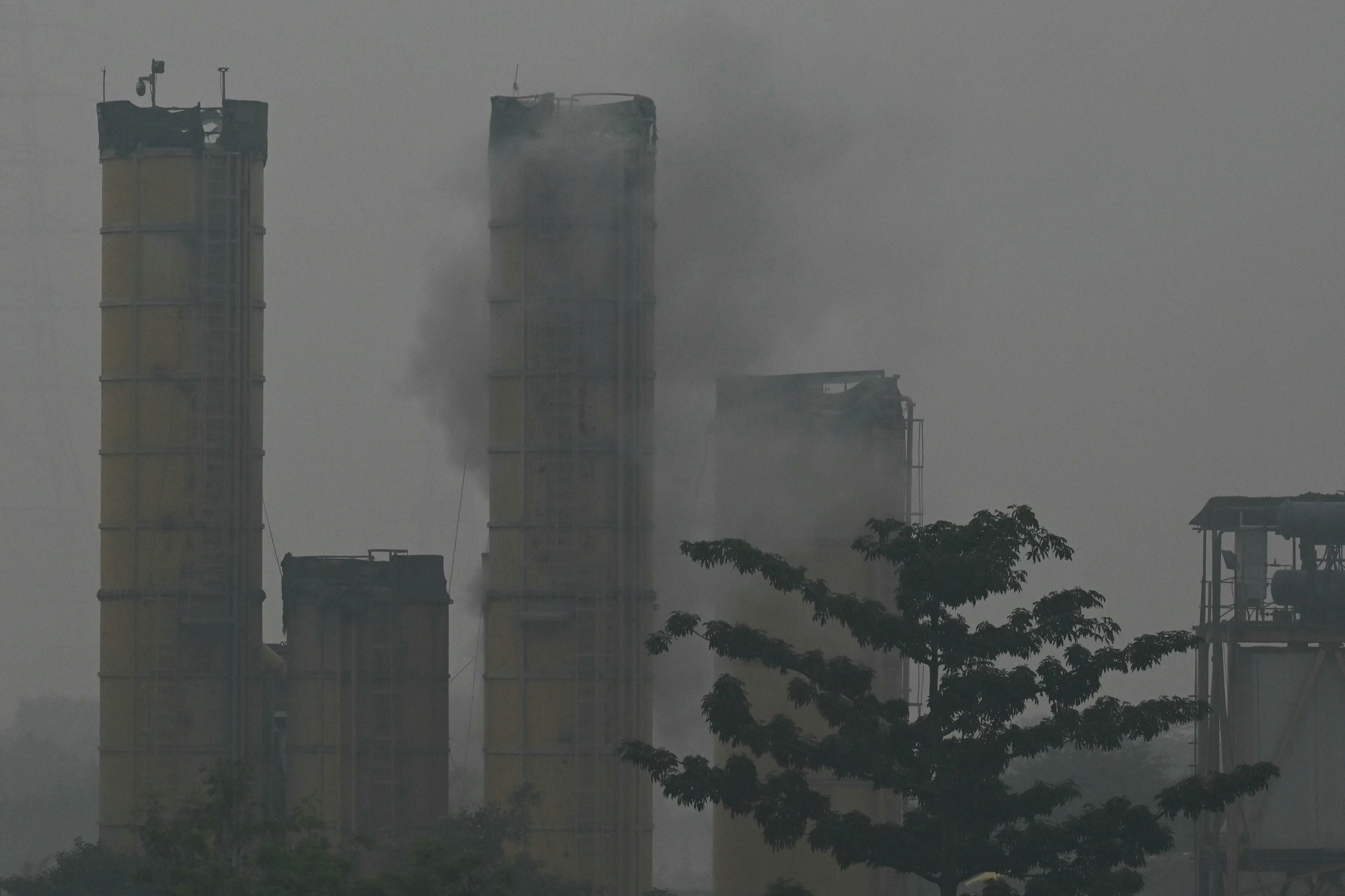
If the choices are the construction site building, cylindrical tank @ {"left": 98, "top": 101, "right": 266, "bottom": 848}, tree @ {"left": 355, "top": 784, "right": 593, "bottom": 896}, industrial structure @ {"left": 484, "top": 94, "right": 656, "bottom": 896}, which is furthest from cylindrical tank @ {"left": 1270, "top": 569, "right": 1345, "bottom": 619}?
cylindrical tank @ {"left": 98, "top": 101, "right": 266, "bottom": 848}

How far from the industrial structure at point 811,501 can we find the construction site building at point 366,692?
7.02 metres

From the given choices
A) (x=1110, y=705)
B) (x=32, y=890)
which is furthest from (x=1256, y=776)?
(x=32, y=890)

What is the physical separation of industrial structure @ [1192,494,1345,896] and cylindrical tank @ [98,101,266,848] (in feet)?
74.4

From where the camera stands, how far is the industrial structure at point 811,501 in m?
59.6

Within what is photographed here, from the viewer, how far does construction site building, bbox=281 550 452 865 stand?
198 feet

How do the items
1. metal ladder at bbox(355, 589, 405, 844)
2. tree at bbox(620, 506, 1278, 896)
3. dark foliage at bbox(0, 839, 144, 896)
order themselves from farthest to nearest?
metal ladder at bbox(355, 589, 405, 844) → dark foliage at bbox(0, 839, 144, 896) → tree at bbox(620, 506, 1278, 896)

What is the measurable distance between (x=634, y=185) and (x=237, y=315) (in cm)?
1010

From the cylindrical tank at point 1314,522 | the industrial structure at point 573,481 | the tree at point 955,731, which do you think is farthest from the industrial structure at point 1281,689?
the tree at point 955,731

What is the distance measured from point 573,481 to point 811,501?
5461 mm

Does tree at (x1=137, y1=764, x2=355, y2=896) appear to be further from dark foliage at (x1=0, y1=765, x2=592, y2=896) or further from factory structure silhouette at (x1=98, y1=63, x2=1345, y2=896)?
factory structure silhouette at (x1=98, y1=63, x2=1345, y2=896)

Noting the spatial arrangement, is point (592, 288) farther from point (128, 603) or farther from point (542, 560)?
point (128, 603)

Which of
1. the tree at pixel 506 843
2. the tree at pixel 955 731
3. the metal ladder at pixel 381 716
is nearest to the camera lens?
the tree at pixel 955 731

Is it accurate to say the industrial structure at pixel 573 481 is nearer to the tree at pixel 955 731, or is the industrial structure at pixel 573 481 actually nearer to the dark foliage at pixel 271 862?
the dark foliage at pixel 271 862

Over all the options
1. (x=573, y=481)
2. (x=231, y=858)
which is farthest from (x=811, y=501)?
(x=231, y=858)
